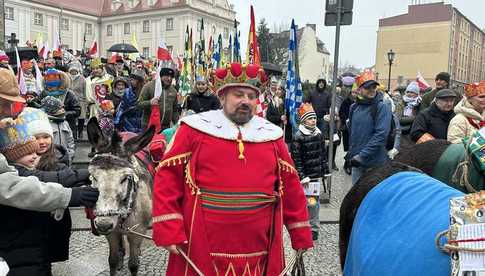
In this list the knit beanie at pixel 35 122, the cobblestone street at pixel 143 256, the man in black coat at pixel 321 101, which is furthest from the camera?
the man in black coat at pixel 321 101

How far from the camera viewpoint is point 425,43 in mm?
61875

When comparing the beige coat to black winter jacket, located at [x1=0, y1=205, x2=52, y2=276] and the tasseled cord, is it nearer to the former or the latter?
the tasseled cord

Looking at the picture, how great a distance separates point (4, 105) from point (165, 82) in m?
5.12

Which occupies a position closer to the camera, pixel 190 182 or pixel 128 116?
pixel 190 182

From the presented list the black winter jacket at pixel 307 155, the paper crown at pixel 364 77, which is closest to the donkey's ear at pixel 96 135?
the black winter jacket at pixel 307 155

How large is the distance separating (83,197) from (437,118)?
430cm

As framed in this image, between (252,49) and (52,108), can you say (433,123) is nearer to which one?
(252,49)

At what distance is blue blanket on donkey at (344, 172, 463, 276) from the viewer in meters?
1.73

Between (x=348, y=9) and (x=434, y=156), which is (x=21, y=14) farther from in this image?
(x=434, y=156)

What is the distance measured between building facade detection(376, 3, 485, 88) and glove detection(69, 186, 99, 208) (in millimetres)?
59443

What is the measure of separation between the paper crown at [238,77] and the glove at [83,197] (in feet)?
3.26

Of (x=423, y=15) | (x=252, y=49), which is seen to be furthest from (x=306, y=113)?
(x=423, y=15)

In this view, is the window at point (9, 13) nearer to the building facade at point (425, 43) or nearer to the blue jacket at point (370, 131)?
the building facade at point (425, 43)

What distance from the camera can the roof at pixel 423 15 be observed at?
6031 centimetres
